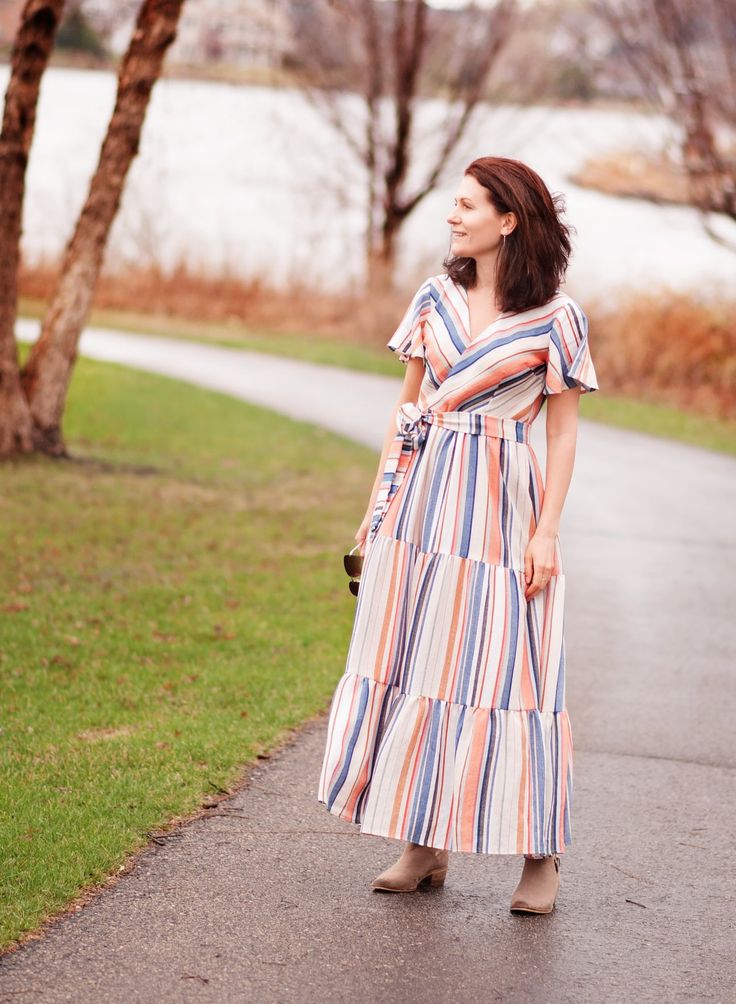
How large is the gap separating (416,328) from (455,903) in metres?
1.64

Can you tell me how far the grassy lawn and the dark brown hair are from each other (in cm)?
200

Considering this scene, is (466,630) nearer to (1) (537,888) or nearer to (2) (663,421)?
(1) (537,888)

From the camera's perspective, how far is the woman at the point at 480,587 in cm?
402

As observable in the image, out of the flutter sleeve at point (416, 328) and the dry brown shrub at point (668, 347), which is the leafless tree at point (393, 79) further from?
the flutter sleeve at point (416, 328)

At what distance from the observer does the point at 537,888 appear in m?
4.20

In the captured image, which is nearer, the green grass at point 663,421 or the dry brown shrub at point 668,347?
the green grass at point 663,421

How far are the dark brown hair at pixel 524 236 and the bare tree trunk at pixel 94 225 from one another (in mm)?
8342

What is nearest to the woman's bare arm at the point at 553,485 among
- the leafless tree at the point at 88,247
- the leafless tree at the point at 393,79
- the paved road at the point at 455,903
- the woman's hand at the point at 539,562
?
the woman's hand at the point at 539,562

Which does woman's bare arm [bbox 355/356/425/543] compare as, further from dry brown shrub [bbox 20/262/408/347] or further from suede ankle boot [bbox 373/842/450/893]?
dry brown shrub [bbox 20/262/408/347]

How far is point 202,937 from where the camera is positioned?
12.7 feet

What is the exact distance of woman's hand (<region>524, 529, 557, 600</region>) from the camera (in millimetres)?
4074

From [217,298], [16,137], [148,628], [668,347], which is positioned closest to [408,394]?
[148,628]

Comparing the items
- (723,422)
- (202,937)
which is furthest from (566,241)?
(723,422)

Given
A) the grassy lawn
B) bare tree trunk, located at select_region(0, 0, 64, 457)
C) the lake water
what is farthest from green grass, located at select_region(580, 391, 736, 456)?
bare tree trunk, located at select_region(0, 0, 64, 457)
